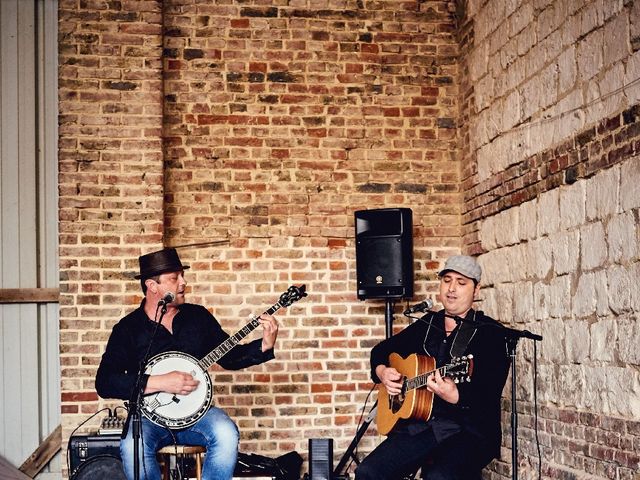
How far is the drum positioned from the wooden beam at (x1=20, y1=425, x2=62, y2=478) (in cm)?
113

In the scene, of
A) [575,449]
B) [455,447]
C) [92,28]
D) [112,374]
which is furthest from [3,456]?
[575,449]

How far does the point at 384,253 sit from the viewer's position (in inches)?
240

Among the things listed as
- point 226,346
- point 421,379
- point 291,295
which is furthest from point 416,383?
point 226,346

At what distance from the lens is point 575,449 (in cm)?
470

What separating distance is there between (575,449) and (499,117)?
2.14m

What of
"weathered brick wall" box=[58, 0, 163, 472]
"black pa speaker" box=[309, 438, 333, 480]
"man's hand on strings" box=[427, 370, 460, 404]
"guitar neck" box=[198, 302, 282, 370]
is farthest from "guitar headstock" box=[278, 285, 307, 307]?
"weathered brick wall" box=[58, 0, 163, 472]

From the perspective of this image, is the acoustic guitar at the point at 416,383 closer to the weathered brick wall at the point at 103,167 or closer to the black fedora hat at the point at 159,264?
the black fedora hat at the point at 159,264

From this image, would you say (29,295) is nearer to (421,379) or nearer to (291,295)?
(291,295)

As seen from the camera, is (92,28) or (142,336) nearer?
(142,336)

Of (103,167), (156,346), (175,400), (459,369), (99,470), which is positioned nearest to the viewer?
(459,369)

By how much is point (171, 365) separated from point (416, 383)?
1.33 metres

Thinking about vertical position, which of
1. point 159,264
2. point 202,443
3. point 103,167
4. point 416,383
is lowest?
point 202,443

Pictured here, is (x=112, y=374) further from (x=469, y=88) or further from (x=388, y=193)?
(x=469, y=88)

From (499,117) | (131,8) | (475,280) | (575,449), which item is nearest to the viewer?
(575,449)
